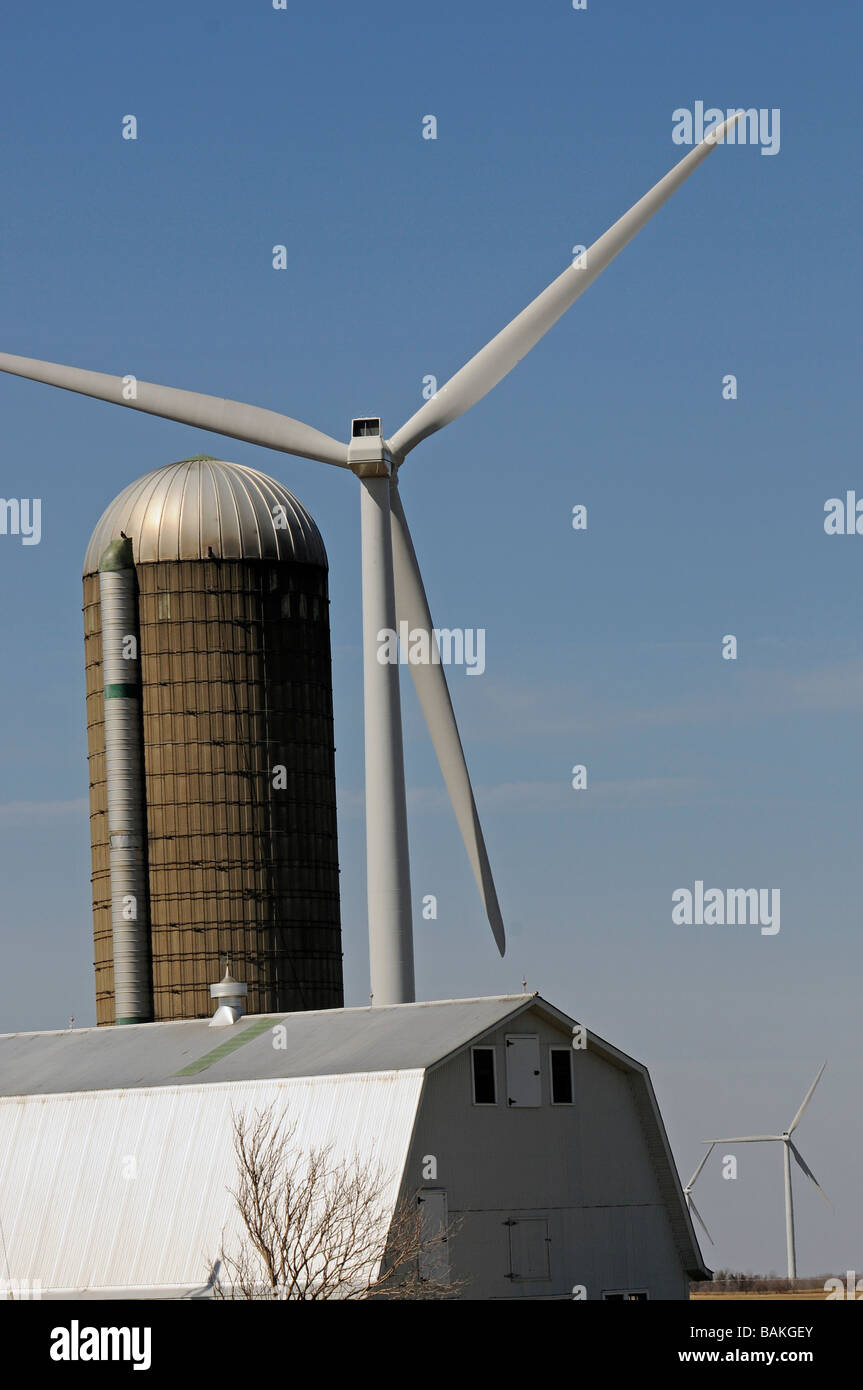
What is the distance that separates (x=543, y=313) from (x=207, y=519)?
78.7 ft

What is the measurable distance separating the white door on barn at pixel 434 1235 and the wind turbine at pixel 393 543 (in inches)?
404

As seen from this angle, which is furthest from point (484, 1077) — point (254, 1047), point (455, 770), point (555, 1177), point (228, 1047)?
point (455, 770)

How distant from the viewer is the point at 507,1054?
47.7 metres

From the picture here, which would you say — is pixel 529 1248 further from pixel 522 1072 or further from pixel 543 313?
pixel 543 313

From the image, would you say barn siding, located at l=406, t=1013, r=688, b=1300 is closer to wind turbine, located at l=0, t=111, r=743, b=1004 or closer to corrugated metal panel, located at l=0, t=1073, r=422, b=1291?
corrugated metal panel, located at l=0, t=1073, r=422, b=1291

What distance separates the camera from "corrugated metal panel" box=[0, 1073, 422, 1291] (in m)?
45.9

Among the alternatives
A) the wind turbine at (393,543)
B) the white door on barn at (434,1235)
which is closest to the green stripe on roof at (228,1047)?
the wind turbine at (393,543)

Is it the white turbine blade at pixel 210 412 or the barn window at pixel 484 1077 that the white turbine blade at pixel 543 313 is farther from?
the barn window at pixel 484 1077

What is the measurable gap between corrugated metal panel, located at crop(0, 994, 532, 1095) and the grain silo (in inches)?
593

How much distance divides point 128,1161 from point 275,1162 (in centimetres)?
520

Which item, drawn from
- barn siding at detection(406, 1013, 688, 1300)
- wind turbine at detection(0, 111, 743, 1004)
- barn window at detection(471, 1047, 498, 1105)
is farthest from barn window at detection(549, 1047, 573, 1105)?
wind turbine at detection(0, 111, 743, 1004)

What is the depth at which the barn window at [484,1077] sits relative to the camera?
155 ft
